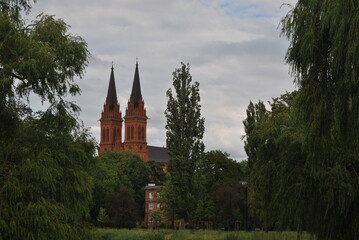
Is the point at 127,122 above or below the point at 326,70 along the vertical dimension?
above

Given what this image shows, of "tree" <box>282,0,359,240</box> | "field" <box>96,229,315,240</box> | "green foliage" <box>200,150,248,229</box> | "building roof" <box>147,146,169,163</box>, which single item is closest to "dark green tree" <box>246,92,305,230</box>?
"field" <box>96,229,315,240</box>

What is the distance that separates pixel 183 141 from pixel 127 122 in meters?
112

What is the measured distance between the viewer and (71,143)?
14766 mm

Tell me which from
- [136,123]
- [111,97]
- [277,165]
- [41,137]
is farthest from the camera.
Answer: [111,97]

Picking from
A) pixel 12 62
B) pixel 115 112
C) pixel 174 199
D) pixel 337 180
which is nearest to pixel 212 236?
pixel 174 199

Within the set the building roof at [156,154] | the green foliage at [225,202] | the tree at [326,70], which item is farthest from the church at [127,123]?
the tree at [326,70]

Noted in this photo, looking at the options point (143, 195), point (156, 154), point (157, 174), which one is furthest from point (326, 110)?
point (156, 154)

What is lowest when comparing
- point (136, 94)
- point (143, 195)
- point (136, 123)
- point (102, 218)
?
point (102, 218)

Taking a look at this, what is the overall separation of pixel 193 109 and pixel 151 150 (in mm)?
119254

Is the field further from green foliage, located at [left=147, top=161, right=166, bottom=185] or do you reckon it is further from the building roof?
the building roof

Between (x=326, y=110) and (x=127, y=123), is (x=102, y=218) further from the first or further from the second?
(x=127, y=123)

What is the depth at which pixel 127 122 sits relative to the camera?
15188cm

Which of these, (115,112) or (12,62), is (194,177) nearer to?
(12,62)

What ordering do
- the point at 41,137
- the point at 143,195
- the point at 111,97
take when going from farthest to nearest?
the point at 111,97 < the point at 143,195 < the point at 41,137
